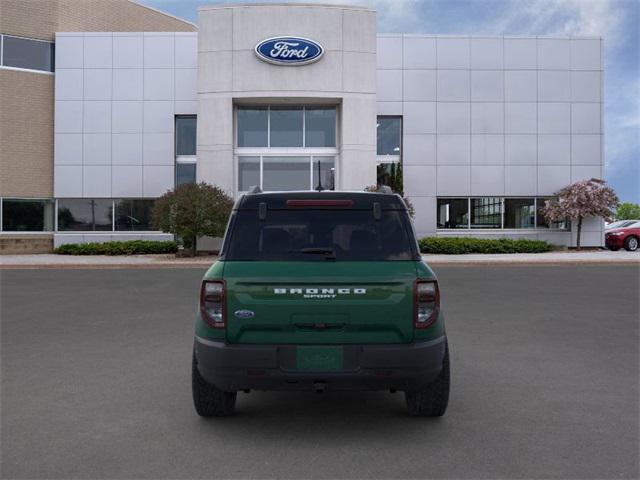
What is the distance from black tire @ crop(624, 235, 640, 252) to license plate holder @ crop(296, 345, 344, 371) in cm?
2811

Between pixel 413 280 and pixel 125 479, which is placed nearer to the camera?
pixel 125 479

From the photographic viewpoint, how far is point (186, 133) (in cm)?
2784

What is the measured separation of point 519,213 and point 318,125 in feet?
35.7

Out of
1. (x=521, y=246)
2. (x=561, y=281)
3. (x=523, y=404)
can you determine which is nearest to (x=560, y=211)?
(x=521, y=246)

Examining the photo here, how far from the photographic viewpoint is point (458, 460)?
149 inches

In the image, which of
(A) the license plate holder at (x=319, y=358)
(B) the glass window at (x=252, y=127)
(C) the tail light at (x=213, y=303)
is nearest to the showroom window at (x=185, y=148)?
(B) the glass window at (x=252, y=127)

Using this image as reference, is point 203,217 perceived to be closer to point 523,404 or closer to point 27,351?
point 27,351

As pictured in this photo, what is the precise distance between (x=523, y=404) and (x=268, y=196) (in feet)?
9.47

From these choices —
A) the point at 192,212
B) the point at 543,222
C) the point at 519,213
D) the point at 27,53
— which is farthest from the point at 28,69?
the point at 543,222

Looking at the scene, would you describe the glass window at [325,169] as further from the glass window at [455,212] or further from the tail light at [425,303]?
the tail light at [425,303]

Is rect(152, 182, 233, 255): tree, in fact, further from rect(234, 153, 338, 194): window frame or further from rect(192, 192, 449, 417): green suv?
rect(192, 192, 449, 417): green suv

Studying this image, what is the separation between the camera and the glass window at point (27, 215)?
1064 inches

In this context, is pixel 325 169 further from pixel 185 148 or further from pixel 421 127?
pixel 185 148

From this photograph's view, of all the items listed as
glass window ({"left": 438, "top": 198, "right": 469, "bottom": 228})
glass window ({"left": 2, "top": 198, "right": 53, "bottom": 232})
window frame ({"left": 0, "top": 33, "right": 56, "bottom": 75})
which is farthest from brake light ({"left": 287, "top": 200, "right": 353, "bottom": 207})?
window frame ({"left": 0, "top": 33, "right": 56, "bottom": 75})
